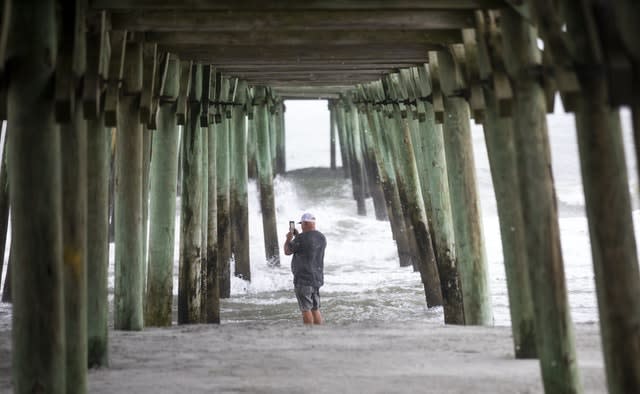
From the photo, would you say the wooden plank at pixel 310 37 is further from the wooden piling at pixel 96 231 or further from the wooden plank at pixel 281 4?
the wooden piling at pixel 96 231

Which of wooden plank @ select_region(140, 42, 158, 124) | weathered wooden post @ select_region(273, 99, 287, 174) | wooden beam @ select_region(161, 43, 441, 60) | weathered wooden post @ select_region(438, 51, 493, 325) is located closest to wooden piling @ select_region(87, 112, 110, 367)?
wooden plank @ select_region(140, 42, 158, 124)

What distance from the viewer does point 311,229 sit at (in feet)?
24.0

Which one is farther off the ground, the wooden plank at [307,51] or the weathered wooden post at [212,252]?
the wooden plank at [307,51]

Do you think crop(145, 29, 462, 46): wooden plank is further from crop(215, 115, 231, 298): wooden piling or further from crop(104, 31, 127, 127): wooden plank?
crop(215, 115, 231, 298): wooden piling

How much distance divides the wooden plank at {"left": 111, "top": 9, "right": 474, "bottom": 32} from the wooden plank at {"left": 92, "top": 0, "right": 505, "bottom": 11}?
0.33m

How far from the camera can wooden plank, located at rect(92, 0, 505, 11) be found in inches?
156

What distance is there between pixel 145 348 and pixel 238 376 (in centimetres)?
106

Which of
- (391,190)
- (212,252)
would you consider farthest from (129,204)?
(391,190)

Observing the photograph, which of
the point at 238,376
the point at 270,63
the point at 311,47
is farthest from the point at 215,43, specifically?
the point at 238,376

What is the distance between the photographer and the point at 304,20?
175 inches

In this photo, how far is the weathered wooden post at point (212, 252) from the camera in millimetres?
7637

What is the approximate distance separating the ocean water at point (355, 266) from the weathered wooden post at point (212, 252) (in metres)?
0.47

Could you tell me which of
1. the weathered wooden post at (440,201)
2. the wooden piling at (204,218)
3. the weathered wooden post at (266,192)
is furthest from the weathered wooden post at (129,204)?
the weathered wooden post at (266,192)

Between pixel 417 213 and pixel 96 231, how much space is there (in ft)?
17.7
